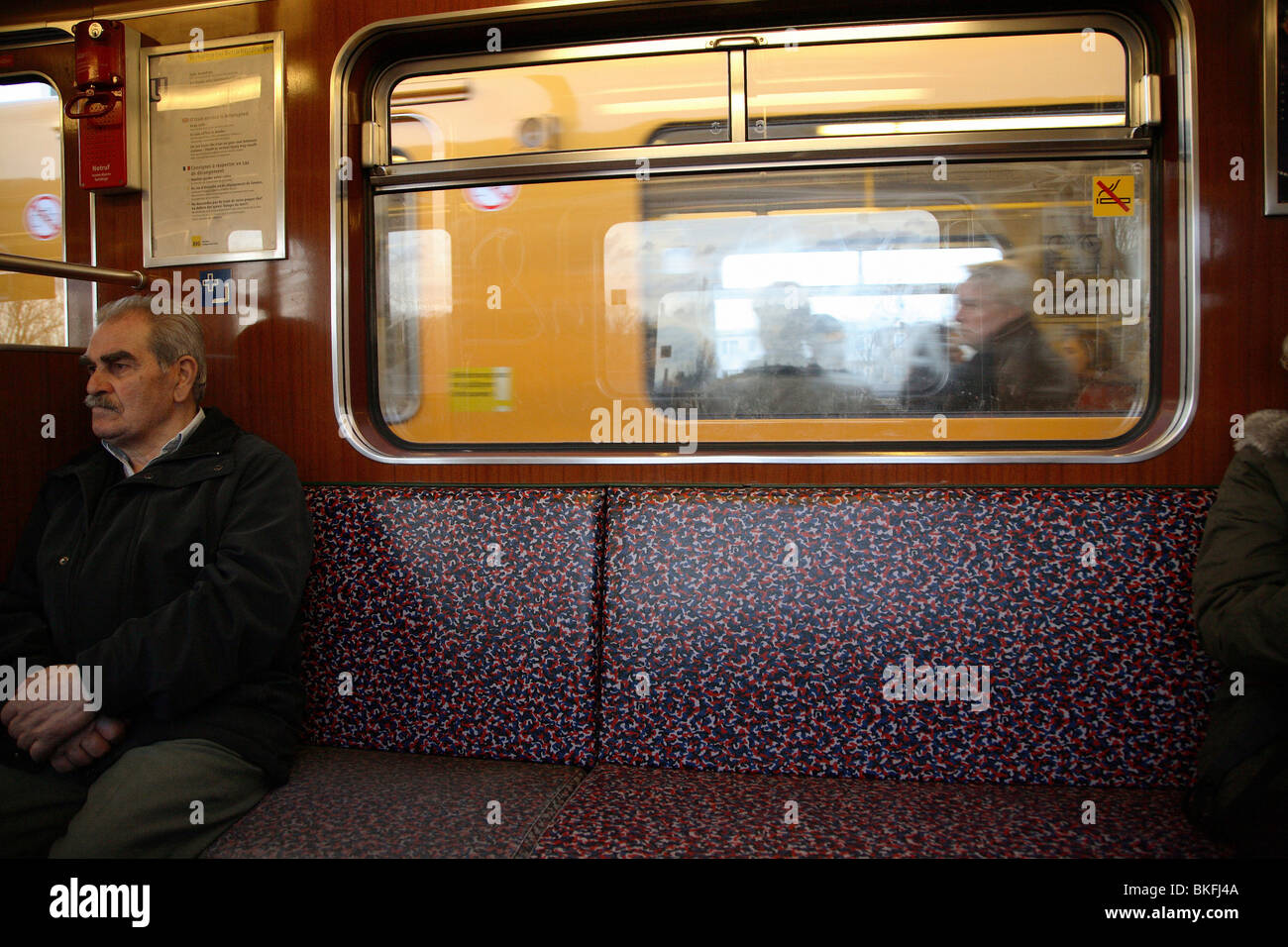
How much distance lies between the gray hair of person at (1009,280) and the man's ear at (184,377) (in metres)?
2.00

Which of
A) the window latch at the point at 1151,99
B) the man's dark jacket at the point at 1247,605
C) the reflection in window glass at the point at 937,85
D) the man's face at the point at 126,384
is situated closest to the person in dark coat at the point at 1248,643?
the man's dark jacket at the point at 1247,605

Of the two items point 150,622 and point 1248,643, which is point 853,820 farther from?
point 150,622

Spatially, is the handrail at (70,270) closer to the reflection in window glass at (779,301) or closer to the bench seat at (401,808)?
the reflection in window glass at (779,301)

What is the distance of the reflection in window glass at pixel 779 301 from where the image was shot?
84.4 inches

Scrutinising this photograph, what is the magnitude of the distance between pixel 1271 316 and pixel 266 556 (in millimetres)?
2386

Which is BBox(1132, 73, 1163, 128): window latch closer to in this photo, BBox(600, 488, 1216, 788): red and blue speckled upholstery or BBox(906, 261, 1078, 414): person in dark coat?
BBox(906, 261, 1078, 414): person in dark coat

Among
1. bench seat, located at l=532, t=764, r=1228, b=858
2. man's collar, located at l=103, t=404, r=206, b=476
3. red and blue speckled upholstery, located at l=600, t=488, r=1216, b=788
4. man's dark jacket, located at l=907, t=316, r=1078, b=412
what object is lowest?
bench seat, located at l=532, t=764, r=1228, b=858

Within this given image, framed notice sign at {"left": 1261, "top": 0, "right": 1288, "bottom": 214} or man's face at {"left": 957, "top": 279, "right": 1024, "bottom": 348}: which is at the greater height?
framed notice sign at {"left": 1261, "top": 0, "right": 1288, "bottom": 214}

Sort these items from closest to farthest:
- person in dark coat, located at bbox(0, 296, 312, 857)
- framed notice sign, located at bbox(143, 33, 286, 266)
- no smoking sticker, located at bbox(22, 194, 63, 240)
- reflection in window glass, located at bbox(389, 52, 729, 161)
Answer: person in dark coat, located at bbox(0, 296, 312, 857)
reflection in window glass, located at bbox(389, 52, 729, 161)
framed notice sign, located at bbox(143, 33, 286, 266)
no smoking sticker, located at bbox(22, 194, 63, 240)

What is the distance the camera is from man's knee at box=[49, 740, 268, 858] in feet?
5.20

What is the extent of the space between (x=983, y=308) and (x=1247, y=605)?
96 centimetres

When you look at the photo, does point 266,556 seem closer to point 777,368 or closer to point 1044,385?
point 777,368

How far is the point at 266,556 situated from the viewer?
1.83 meters

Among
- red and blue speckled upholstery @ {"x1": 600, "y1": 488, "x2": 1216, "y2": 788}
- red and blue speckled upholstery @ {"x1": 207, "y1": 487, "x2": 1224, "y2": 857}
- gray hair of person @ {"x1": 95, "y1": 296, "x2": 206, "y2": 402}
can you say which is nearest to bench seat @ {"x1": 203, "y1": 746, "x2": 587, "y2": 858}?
red and blue speckled upholstery @ {"x1": 207, "y1": 487, "x2": 1224, "y2": 857}
